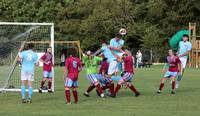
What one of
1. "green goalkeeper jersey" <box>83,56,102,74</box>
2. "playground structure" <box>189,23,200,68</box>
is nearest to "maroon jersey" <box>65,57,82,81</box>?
"green goalkeeper jersey" <box>83,56,102,74</box>

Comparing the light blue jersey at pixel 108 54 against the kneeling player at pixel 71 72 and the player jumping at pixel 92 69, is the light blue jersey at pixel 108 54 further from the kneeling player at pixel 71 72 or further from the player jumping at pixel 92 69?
the kneeling player at pixel 71 72

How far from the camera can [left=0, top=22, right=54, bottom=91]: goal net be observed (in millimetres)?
23281

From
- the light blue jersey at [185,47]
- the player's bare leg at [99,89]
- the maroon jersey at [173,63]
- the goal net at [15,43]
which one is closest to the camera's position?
the player's bare leg at [99,89]

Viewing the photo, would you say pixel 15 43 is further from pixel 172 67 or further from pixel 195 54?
pixel 195 54

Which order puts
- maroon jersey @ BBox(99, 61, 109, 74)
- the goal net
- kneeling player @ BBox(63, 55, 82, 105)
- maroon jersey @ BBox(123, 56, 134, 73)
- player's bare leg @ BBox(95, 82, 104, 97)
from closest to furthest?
kneeling player @ BBox(63, 55, 82, 105) < player's bare leg @ BBox(95, 82, 104, 97) < maroon jersey @ BBox(123, 56, 134, 73) < maroon jersey @ BBox(99, 61, 109, 74) < the goal net

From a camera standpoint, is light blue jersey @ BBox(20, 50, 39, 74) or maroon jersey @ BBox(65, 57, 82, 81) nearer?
maroon jersey @ BBox(65, 57, 82, 81)

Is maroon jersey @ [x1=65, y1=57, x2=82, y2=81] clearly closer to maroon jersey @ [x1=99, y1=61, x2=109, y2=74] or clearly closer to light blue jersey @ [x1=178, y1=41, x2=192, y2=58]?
maroon jersey @ [x1=99, y1=61, x2=109, y2=74]

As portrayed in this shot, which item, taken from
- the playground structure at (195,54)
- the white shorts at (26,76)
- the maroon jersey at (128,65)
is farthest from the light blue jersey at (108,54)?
the playground structure at (195,54)

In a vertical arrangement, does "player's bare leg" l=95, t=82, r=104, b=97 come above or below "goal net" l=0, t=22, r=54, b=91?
below

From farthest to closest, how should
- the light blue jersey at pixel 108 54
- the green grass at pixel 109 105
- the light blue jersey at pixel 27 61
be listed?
the light blue jersey at pixel 108 54 < the light blue jersey at pixel 27 61 < the green grass at pixel 109 105

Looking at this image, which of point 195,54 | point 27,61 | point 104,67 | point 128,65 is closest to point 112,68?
point 104,67

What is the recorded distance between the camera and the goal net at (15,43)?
23.3 meters

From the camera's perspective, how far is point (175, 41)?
30938 millimetres

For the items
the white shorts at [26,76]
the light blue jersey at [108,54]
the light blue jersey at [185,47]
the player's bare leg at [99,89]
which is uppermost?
the light blue jersey at [185,47]
